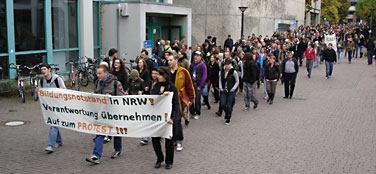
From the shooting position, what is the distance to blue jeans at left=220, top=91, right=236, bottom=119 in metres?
10.6

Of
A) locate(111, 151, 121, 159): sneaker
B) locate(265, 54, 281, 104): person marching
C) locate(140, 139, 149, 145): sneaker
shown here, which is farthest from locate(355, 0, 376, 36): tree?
locate(111, 151, 121, 159): sneaker

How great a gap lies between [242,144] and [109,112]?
2.94m

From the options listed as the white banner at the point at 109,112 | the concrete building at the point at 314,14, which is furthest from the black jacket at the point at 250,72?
the concrete building at the point at 314,14

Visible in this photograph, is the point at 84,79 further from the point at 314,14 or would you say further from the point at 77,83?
the point at 314,14

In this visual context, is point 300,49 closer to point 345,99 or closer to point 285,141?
point 345,99

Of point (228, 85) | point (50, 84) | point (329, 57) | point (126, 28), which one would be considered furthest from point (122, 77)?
point (329, 57)

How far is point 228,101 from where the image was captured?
34.8 ft

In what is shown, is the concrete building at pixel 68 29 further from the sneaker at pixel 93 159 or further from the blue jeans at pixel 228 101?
the sneaker at pixel 93 159

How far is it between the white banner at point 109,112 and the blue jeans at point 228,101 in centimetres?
385

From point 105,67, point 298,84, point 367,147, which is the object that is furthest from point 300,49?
point 105,67

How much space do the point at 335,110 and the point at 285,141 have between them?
14.2ft

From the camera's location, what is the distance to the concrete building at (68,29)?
46.3 ft

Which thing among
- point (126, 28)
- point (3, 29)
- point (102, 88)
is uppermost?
point (126, 28)

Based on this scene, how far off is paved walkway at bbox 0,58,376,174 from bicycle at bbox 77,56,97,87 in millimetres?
2604
